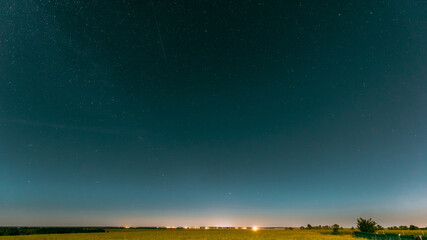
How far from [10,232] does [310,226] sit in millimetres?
137887

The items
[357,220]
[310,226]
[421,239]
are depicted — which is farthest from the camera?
[310,226]

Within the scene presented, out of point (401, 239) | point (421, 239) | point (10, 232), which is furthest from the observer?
point (10, 232)

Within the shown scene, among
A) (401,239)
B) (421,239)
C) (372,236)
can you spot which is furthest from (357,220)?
(421,239)

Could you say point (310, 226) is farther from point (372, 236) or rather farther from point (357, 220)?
point (372, 236)

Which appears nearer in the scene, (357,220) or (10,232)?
(357,220)

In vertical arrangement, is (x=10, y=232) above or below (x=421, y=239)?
below

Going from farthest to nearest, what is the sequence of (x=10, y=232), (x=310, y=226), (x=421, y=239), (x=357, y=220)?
1. (x=310, y=226)
2. (x=10, y=232)
3. (x=357, y=220)
4. (x=421, y=239)

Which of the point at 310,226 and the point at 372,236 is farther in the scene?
the point at 310,226

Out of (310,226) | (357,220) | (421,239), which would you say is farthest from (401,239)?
(310,226)

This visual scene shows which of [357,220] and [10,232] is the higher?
[357,220]

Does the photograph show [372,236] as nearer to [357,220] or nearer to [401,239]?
[401,239]

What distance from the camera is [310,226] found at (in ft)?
468

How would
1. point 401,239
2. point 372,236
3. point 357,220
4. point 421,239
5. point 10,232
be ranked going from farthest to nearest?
point 10,232
point 357,220
point 372,236
point 401,239
point 421,239

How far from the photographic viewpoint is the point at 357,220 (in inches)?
2206
